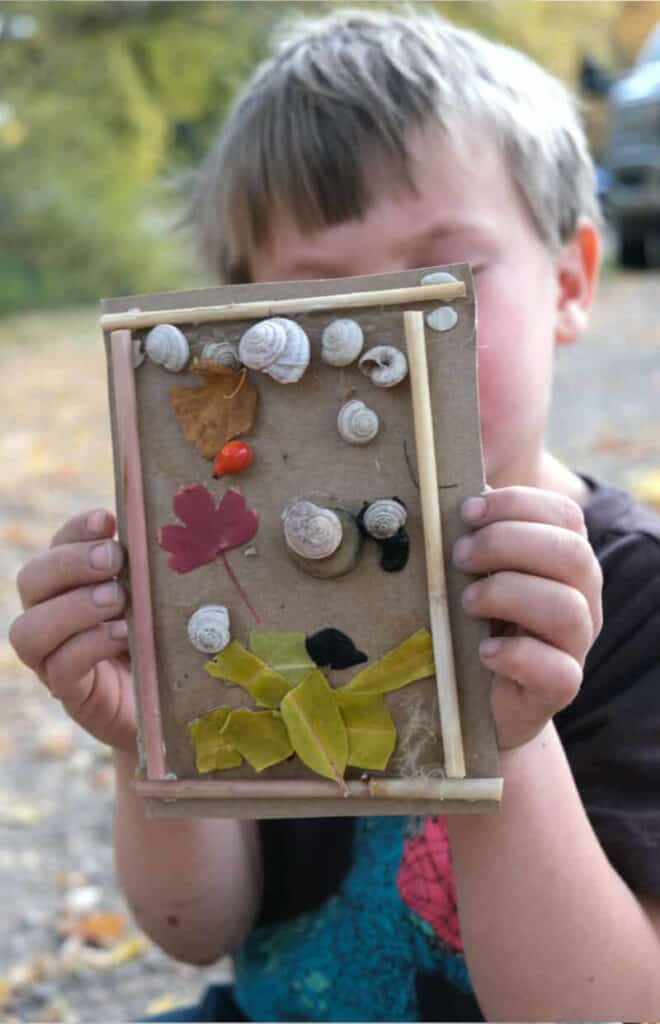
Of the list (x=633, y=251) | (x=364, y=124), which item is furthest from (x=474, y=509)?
(x=633, y=251)

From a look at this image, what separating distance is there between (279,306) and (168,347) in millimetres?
102

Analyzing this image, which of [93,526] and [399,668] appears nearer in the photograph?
[399,668]

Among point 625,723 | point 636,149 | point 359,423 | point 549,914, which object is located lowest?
point 549,914

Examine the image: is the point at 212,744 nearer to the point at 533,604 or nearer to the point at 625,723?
the point at 533,604

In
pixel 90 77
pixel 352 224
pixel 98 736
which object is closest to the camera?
pixel 98 736

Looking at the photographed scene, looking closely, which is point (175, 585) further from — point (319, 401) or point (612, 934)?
point (612, 934)

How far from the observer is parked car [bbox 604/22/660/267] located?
7.92m

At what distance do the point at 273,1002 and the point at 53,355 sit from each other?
29.4ft

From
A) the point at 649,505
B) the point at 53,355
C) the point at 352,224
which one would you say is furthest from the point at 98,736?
the point at 53,355

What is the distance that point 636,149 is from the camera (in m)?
8.51

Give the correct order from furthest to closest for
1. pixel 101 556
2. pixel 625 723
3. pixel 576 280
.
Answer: pixel 576 280 < pixel 625 723 < pixel 101 556

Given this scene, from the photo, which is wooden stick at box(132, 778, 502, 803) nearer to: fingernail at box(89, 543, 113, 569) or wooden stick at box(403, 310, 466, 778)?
wooden stick at box(403, 310, 466, 778)

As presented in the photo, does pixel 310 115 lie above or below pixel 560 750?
above

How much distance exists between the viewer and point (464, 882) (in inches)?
43.5
